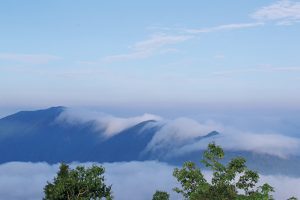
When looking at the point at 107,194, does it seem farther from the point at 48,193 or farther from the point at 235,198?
the point at 235,198

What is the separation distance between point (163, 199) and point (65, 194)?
2626 centimetres

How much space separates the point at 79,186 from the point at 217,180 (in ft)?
83.6

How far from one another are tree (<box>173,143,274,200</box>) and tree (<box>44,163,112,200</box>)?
1788cm

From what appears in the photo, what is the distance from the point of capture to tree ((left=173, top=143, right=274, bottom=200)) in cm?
5778

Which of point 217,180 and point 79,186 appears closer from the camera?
point 217,180

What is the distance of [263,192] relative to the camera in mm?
51031

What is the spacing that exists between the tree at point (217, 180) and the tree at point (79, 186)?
58.7 feet

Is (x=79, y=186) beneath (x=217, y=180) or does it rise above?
above

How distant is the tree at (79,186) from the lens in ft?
240

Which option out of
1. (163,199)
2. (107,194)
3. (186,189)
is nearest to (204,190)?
(186,189)

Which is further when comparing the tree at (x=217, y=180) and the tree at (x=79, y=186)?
the tree at (x=79, y=186)

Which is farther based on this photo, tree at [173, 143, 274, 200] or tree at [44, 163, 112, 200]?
tree at [44, 163, 112, 200]

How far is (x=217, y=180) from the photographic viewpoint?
196ft

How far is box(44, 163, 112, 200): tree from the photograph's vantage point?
73.1m
